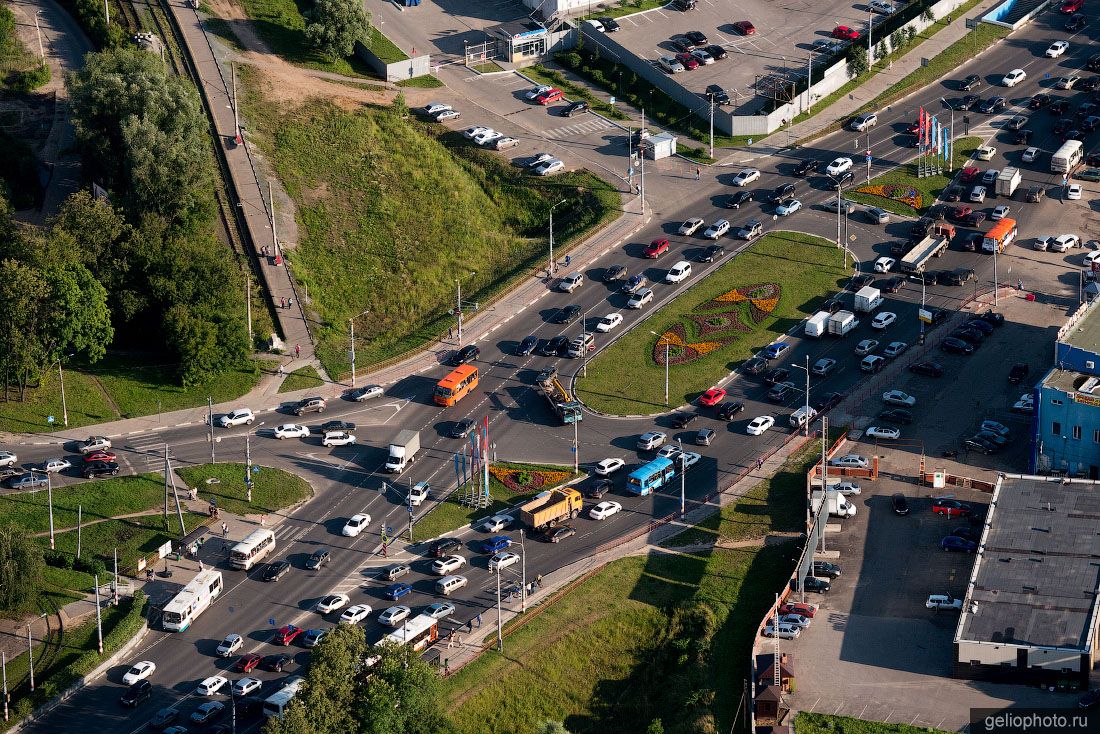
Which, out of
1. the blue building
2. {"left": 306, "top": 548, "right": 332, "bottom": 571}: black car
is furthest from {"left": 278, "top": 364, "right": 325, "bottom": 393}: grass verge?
the blue building

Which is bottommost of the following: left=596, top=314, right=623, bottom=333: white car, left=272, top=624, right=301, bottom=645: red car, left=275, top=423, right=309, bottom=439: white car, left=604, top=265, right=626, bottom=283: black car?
left=272, top=624, right=301, bottom=645: red car

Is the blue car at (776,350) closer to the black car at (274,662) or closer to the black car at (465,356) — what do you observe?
the black car at (465,356)

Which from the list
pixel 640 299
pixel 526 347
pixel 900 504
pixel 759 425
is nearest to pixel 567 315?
pixel 526 347

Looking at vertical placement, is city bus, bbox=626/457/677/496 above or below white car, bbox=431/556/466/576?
above

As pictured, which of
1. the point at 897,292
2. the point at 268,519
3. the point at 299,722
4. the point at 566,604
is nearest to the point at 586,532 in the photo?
the point at 566,604

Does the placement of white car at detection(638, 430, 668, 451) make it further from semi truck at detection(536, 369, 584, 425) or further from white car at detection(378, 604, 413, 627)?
white car at detection(378, 604, 413, 627)

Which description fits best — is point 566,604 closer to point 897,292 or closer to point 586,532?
point 586,532
